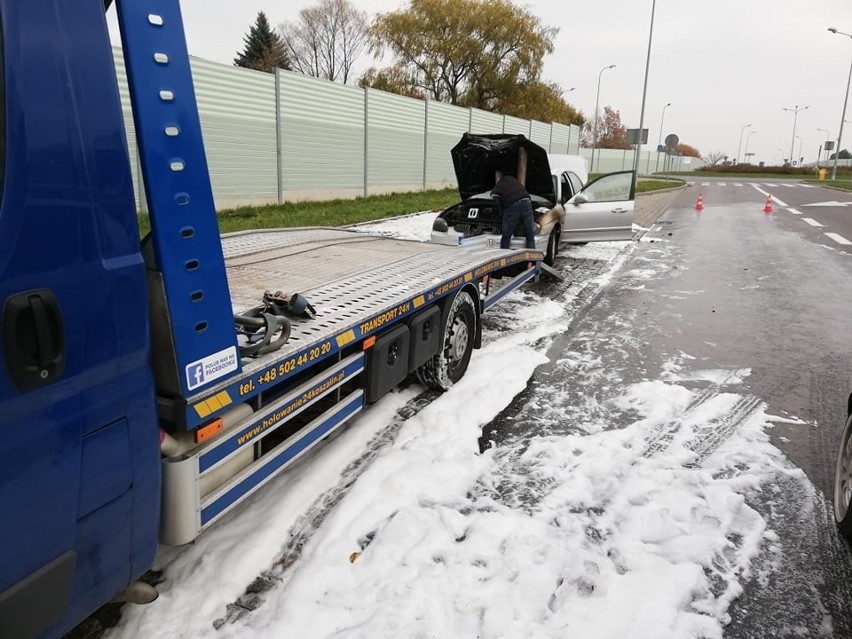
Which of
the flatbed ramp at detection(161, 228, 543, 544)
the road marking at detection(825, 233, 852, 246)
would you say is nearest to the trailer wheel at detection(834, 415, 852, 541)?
the flatbed ramp at detection(161, 228, 543, 544)

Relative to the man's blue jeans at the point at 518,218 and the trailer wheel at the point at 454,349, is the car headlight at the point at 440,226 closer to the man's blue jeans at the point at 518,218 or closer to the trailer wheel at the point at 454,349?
the man's blue jeans at the point at 518,218

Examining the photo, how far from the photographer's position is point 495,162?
9203 mm

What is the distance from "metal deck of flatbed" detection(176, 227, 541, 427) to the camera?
300 centimetres

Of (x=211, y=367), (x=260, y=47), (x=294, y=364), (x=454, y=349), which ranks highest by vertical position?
(x=260, y=47)

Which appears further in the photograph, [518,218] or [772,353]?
[518,218]

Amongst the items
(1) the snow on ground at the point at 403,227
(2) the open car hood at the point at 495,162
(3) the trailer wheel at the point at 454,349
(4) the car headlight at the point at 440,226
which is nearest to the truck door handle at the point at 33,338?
(3) the trailer wheel at the point at 454,349

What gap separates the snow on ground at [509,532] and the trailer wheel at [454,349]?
23 cm

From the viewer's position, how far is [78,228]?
1.80 metres

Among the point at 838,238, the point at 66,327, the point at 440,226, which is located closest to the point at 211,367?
the point at 66,327

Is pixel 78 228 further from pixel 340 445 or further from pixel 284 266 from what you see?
pixel 284 266

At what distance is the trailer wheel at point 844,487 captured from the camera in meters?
3.13

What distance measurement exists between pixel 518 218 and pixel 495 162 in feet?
3.89

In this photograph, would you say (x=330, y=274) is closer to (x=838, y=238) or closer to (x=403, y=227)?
(x=403, y=227)

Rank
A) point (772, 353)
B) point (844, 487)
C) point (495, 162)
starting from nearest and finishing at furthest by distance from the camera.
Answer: point (844, 487), point (772, 353), point (495, 162)
